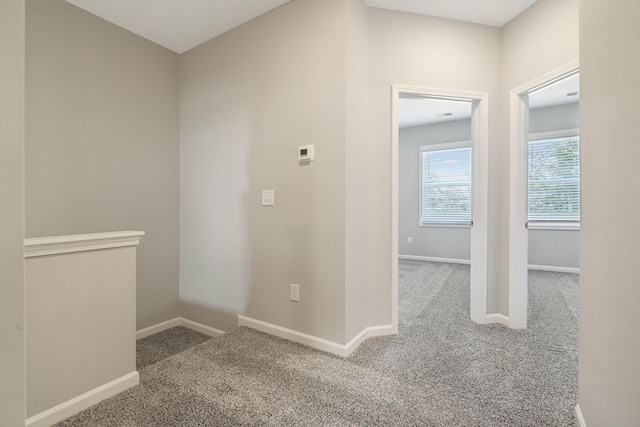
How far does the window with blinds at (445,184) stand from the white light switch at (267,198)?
14.4 ft

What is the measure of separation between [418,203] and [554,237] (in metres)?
2.30

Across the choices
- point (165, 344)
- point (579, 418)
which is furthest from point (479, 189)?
point (165, 344)

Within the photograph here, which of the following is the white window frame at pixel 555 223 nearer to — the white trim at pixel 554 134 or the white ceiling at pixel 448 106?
the white trim at pixel 554 134

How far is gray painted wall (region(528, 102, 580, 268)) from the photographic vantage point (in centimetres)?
467

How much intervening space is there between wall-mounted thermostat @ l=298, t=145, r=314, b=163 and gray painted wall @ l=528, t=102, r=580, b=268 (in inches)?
187

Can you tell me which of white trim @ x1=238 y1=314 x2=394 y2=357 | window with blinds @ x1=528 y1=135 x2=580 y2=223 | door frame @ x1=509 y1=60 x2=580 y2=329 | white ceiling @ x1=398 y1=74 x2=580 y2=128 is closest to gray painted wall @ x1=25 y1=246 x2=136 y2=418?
white trim @ x1=238 y1=314 x2=394 y2=357

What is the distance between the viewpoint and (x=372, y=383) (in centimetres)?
171

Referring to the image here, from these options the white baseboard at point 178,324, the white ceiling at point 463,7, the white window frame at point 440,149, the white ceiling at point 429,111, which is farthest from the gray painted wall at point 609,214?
the white window frame at point 440,149

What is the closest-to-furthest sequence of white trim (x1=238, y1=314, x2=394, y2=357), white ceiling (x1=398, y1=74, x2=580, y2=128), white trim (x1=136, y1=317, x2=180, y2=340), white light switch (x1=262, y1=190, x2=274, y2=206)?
white trim (x1=238, y1=314, x2=394, y2=357), white light switch (x1=262, y1=190, x2=274, y2=206), white trim (x1=136, y1=317, x2=180, y2=340), white ceiling (x1=398, y1=74, x2=580, y2=128)

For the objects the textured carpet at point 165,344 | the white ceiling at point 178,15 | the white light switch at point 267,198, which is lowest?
the textured carpet at point 165,344

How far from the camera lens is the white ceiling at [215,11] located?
90.9 inches

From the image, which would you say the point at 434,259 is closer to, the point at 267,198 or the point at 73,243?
the point at 267,198

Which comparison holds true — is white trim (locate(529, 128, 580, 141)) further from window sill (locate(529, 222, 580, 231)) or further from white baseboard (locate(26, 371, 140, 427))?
white baseboard (locate(26, 371, 140, 427))

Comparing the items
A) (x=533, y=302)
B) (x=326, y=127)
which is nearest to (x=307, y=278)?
(x=326, y=127)
